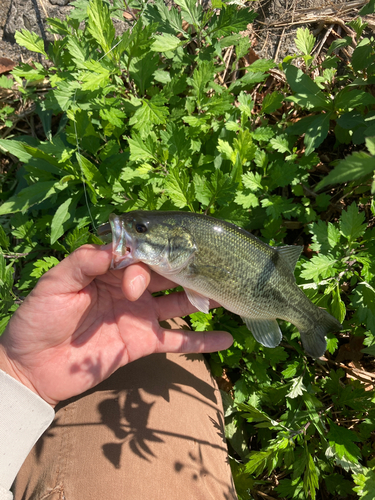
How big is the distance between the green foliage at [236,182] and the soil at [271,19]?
77 cm

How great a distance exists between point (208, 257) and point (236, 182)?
2.95 ft

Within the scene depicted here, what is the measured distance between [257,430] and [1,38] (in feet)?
21.2

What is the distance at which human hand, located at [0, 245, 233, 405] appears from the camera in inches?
103

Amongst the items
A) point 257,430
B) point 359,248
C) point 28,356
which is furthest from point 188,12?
point 257,430

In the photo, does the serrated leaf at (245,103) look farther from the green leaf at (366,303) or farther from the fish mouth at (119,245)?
the green leaf at (366,303)

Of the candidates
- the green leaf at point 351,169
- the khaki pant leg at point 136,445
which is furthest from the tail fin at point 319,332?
the green leaf at point 351,169

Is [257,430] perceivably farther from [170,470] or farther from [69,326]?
[69,326]

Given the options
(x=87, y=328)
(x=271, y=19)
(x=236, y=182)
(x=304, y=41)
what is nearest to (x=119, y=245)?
(x=87, y=328)

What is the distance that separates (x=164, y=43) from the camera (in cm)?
326

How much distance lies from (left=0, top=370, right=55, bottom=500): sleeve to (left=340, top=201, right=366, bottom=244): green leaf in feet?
10.1

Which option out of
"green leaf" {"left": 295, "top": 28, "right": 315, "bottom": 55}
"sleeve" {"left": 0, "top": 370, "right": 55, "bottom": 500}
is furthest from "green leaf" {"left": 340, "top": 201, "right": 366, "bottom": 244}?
"sleeve" {"left": 0, "top": 370, "right": 55, "bottom": 500}

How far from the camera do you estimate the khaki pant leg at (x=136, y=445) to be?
8.66 feet

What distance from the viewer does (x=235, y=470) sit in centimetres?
350

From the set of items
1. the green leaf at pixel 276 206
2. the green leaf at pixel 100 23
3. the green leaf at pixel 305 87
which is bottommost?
the green leaf at pixel 276 206
